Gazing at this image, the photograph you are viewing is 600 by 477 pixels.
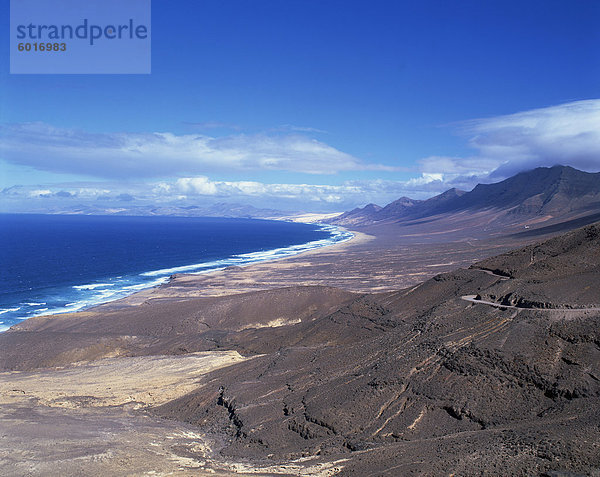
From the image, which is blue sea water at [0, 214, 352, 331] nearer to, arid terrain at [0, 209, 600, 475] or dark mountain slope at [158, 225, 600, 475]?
arid terrain at [0, 209, 600, 475]

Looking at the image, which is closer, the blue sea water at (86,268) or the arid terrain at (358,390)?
the arid terrain at (358,390)

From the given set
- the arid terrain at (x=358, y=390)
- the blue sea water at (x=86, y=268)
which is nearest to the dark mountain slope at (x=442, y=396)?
the arid terrain at (x=358, y=390)

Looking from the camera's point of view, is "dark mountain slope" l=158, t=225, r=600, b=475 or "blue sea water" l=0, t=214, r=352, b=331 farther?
"blue sea water" l=0, t=214, r=352, b=331

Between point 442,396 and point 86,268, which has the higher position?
point 442,396

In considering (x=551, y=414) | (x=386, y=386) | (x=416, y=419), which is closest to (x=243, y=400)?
(x=386, y=386)

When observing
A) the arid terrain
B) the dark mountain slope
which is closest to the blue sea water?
the arid terrain

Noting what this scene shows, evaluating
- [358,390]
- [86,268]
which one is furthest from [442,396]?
[86,268]

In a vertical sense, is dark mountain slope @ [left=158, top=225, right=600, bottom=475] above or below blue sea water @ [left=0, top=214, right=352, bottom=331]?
above

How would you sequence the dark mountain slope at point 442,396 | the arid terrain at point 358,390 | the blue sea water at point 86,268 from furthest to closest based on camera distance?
the blue sea water at point 86,268
the arid terrain at point 358,390
the dark mountain slope at point 442,396

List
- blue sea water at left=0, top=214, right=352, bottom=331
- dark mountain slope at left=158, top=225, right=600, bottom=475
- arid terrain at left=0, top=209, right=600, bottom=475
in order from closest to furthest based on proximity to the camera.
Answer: dark mountain slope at left=158, top=225, right=600, bottom=475 < arid terrain at left=0, top=209, right=600, bottom=475 < blue sea water at left=0, top=214, right=352, bottom=331

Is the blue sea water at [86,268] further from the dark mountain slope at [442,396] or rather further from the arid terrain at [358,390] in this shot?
the dark mountain slope at [442,396]

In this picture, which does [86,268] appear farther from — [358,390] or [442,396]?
[442,396]
